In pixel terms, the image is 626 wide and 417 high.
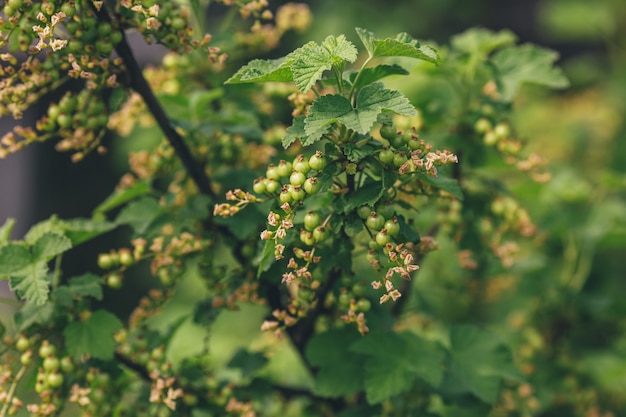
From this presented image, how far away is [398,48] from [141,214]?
91 centimetres

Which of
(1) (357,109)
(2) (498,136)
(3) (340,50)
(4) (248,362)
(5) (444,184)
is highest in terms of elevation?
(3) (340,50)

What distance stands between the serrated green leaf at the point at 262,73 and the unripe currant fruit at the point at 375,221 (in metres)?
0.35

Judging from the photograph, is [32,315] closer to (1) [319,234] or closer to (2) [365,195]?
(1) [319,234]

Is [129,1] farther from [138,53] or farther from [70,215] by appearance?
[70,215]

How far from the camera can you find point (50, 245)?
178 cm

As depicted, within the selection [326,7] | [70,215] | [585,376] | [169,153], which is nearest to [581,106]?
[326,7]

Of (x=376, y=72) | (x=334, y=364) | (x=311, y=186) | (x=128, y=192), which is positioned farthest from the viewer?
(x=128, y=192)

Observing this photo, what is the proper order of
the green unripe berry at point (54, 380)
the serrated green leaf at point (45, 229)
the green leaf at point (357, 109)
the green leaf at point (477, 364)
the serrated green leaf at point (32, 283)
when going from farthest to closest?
the green leaf at point (477, 364), the serrated green leaf at point (45, 229), the green unripe berry at point (54, 380), the serrated green leaf at point (32, 283), the green leaf at point (357, 109)

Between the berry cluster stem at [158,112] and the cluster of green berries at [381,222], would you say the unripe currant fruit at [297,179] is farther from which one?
the berry cluster stem at [158,112]

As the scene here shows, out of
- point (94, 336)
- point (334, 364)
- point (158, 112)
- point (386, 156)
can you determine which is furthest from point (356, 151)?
point (94, 336)

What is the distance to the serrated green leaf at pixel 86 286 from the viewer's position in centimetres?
179

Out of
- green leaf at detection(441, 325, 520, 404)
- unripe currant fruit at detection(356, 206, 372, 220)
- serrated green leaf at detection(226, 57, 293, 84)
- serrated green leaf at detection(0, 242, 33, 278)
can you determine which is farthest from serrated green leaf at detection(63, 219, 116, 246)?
green leaf at detection(441, 325, 520, 404)

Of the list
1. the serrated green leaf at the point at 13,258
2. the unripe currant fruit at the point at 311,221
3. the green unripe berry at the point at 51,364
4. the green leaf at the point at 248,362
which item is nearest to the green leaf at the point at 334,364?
the green leaf at the point at 248,362

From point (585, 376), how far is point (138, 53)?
559cm
